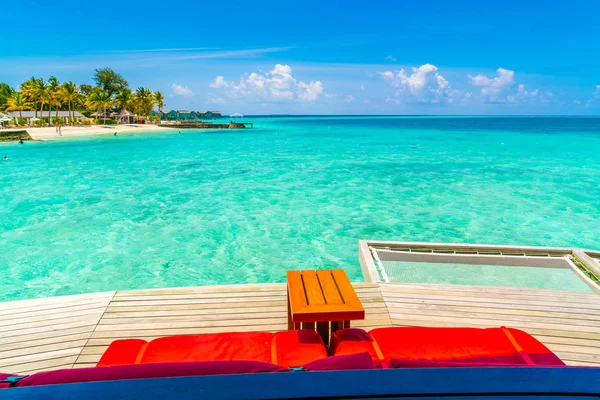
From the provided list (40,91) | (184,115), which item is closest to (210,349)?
(40,91)

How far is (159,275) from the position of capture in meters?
6.58

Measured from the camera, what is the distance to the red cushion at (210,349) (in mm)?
1863

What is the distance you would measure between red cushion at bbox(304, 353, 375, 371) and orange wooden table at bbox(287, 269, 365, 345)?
2.97 feet

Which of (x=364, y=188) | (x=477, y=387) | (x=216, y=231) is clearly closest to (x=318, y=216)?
(x=216, y=231)

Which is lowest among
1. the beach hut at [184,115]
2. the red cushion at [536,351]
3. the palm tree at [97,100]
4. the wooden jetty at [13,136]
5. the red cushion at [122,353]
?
the red cushion at [122,353]

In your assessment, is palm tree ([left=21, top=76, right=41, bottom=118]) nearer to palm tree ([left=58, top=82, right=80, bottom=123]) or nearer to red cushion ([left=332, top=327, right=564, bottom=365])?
palm tree ([left=58, top=82, right=80, bottom=123])

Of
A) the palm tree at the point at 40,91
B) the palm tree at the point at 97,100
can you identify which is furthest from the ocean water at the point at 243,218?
the palm tree at the point at 97,100

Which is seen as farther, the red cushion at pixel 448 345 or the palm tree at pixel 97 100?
the palm tree at pixel 97 100

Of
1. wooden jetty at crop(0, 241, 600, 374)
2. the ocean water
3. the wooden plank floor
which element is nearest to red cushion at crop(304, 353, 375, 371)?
wooden jetty at crop(0, 241, 600, 374)

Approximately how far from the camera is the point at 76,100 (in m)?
54.1

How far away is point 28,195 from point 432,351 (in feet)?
48.1

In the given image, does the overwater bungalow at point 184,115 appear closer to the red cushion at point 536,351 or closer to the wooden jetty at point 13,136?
the wooden jetty at point 13,136

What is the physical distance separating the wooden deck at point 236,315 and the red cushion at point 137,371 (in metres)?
1.74

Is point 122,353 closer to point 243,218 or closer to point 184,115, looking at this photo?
point 243,218
